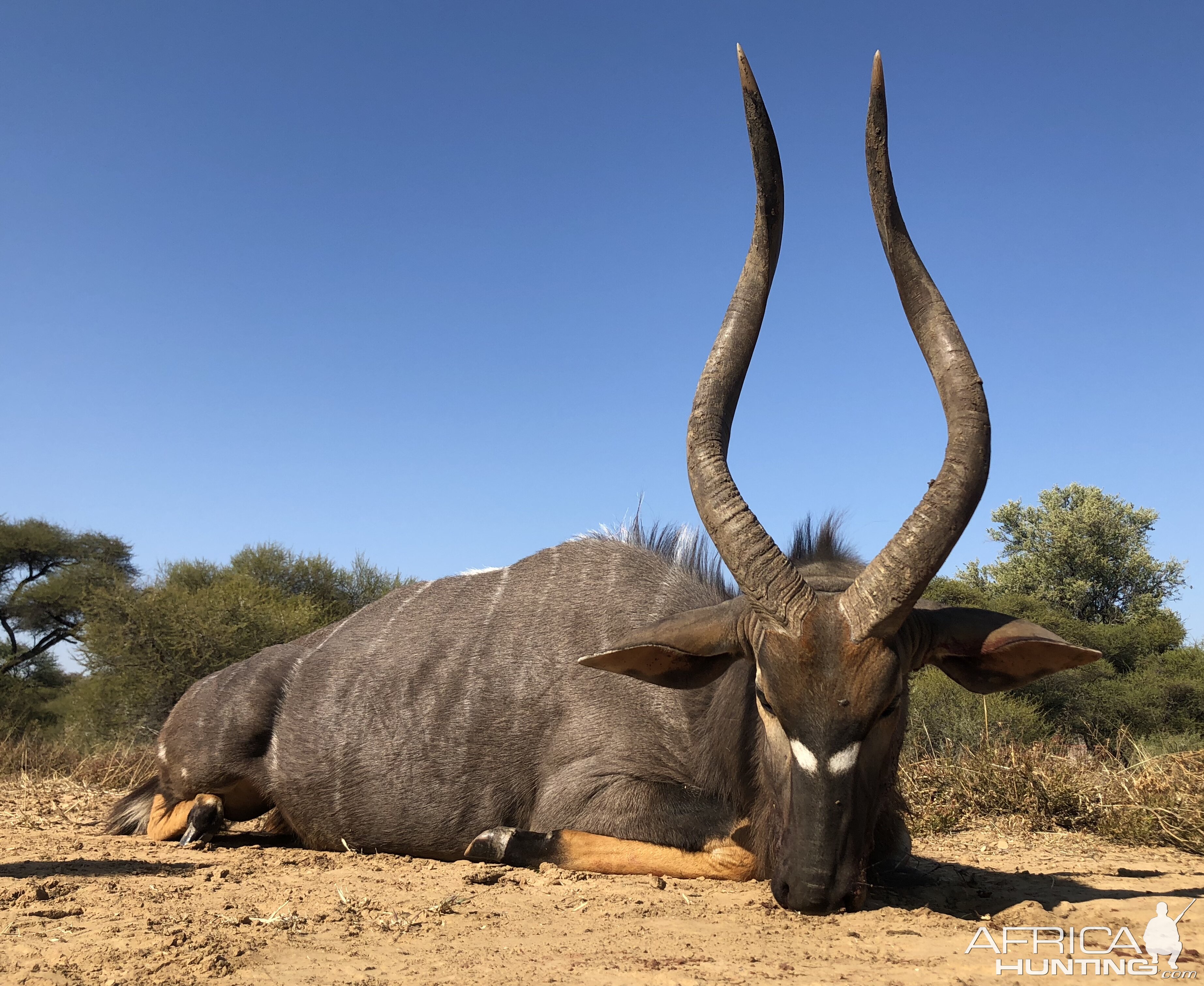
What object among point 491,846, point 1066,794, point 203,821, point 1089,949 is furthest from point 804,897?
point 203,821

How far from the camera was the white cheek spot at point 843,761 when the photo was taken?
131 inches

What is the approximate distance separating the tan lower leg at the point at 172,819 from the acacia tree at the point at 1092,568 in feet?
45.1

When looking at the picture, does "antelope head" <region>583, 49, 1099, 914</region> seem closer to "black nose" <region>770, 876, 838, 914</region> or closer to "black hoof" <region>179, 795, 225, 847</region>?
"black nose" <region>770, 876, 838, 914</region>

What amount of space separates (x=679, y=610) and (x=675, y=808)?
109cm

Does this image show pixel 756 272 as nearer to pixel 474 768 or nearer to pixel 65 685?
pixel 474 768

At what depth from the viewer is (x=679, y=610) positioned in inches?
208

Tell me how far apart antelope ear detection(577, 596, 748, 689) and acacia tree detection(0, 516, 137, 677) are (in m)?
18.1

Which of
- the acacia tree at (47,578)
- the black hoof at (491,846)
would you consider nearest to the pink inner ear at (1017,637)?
the black hoof at (491,846)

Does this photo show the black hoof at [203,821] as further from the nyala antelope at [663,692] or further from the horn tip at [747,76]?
the horn tip at [747,76]

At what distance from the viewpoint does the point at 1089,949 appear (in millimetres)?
3107

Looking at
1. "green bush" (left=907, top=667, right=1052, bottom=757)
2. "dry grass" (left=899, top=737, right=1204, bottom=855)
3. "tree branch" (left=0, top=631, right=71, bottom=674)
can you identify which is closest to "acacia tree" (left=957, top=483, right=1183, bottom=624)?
"green bush" (left=907, top=667, right=1052, bottom=757)

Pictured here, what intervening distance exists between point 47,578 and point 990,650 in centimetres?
2323

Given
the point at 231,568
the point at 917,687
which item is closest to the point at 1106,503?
the point at 917,687

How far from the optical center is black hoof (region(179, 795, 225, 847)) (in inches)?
224
